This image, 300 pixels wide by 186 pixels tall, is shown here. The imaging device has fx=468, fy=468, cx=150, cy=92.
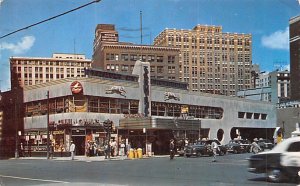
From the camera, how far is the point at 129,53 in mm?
11758

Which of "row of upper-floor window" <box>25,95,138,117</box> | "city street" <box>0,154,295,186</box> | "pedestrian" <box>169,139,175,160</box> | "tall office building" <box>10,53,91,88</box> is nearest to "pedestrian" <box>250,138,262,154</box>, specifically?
"city street" <box>0,154,295,186</box>

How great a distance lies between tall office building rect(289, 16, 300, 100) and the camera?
28.5 feet

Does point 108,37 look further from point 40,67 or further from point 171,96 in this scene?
point 171,96

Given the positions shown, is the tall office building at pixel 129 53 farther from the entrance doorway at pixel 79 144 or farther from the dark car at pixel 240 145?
the entrance doorway at pixel 79 144

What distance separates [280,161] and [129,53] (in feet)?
Answer: 15.6

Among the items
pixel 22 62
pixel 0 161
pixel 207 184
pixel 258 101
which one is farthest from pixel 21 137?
pixel 258 101

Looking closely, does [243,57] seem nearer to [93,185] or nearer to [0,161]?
[93,185]

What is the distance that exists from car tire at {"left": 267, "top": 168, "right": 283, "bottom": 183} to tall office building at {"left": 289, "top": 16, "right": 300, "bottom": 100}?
153 centimetres

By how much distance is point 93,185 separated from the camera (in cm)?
1145

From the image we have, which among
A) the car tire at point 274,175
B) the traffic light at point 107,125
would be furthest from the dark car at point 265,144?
the traffic light at point 107,125

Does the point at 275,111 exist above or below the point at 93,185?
above

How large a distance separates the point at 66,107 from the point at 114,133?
11.5 feet

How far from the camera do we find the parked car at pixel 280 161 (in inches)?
338

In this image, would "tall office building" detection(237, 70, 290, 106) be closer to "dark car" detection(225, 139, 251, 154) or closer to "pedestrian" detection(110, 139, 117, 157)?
"dark car" detection(225, 139, 251, 154)
